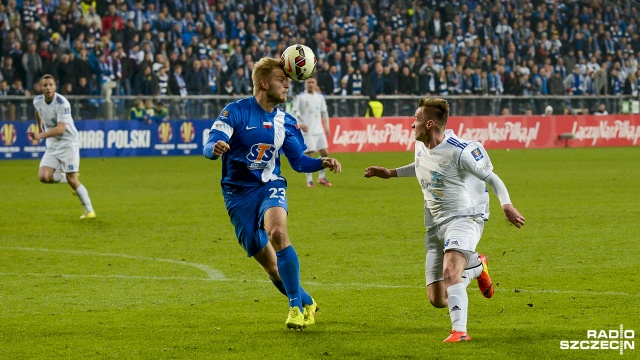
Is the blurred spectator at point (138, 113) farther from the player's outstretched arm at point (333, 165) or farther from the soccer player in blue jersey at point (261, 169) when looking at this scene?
the player's outstretched arm at point (333, 165)

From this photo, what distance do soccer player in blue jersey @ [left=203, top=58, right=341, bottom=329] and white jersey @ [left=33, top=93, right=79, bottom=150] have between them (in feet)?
28.5

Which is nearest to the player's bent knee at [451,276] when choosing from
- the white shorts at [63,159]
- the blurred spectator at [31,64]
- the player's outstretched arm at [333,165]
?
the player's outstretched arm at [333,165]

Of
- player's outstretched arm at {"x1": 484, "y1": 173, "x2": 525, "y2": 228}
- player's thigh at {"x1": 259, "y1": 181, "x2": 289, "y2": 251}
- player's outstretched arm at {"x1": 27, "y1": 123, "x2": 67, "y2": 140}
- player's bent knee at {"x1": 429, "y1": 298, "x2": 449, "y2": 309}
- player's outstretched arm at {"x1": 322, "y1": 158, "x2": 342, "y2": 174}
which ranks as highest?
player's outstretched arm at {"x1": 322, "y1": 158, "x2": 342, "y2": 174}

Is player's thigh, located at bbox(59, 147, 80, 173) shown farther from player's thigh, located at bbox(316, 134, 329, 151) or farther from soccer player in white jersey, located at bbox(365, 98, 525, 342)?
soccer player in white jersey, located at bbox(365, 98, 525, 342)

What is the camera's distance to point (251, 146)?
8117 mm

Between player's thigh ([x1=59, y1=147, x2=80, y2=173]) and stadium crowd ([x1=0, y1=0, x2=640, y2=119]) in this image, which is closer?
player's thigh ([x1=59, y1=147, x2=80, y2=173])

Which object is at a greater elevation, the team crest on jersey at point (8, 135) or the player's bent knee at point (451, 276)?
the player's bent knee at point (451, 276)

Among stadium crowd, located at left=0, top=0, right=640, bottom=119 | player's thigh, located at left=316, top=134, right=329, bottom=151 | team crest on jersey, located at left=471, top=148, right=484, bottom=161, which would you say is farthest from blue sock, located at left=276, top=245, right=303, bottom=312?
stadium crowd, located at left=0, top=0, right=640, bottom=119

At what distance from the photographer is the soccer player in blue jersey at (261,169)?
7938 millimetres

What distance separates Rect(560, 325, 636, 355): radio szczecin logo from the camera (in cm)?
703

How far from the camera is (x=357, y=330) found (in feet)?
25.8

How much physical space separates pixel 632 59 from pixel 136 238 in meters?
32.8

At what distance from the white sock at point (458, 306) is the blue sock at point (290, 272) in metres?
1.23

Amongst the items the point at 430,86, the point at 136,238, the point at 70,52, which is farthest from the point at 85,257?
the point at 430,86
